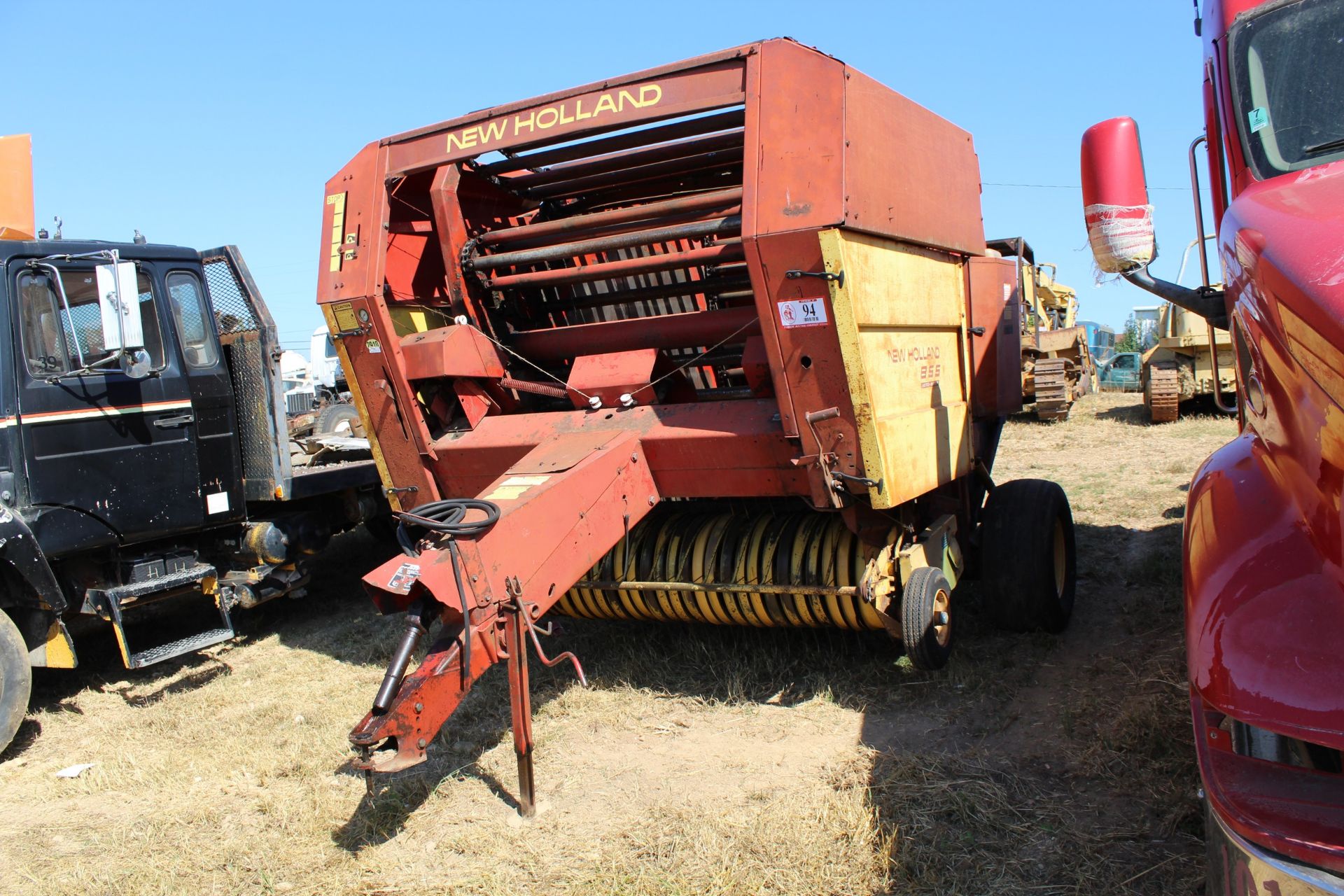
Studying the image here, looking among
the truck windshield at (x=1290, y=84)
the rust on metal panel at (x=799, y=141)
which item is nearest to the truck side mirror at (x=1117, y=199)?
the truck windshield at (x=1290, y=84)

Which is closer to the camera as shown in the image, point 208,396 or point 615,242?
point 615,242

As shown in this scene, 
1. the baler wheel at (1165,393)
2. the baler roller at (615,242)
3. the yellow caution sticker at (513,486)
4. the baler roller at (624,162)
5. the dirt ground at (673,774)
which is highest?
the baler roller at (624,162)

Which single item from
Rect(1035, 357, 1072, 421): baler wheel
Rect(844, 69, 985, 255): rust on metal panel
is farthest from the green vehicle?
Rect(844, 69, 985, 255): rust on metal panel

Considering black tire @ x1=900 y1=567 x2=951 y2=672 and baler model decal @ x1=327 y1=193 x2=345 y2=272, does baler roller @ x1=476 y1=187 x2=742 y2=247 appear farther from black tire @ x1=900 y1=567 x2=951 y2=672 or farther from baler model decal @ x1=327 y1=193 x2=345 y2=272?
black tire @ x1=900 y1=567 x2=951 y2=672

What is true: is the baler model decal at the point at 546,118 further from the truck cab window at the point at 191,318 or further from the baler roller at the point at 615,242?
the truck cab window at the point at 191,318

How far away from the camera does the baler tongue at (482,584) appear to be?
285cm

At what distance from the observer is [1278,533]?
2035 millimetres

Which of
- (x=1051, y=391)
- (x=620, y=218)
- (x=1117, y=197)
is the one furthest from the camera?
(x=1051, y=391)

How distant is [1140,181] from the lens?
113 inches

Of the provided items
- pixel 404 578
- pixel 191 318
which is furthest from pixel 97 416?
pixel 404 578

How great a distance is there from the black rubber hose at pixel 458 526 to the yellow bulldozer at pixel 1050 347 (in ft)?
22.3

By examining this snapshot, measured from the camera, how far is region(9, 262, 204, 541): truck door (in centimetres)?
495

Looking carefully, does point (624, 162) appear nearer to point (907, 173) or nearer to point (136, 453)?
point (907, 173)

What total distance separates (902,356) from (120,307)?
148 inches
